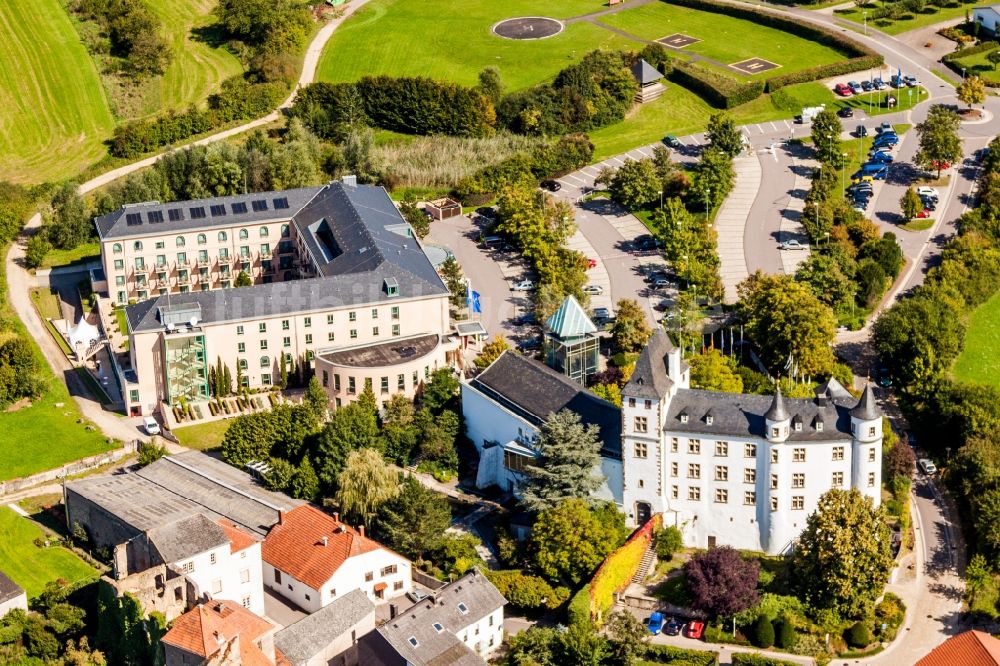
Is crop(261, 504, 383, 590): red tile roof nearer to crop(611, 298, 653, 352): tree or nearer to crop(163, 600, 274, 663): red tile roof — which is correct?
crop(163, 600, 274, 663): red tile roof

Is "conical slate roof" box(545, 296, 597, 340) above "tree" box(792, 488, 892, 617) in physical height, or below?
above

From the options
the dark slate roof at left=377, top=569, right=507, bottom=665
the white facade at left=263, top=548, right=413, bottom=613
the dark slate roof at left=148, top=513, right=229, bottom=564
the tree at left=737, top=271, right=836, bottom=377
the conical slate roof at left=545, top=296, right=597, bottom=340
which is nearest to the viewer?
the dark slate roof at left=377, top=569, right=507, bottom=665

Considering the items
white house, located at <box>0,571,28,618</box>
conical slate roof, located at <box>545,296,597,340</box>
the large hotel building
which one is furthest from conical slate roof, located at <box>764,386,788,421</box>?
white house, located at <box>0,571,28,618</box>

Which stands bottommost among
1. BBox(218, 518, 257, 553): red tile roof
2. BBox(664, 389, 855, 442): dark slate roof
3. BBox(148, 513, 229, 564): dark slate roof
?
BBox(218, 518, 257, 553): red tile roof

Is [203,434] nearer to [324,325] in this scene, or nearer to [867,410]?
[324,325]

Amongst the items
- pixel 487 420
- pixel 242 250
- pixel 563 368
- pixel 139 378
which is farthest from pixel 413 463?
pixel 242 250

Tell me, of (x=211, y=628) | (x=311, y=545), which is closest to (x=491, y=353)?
(x=311, y=545)

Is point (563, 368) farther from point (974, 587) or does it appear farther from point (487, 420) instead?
point (974, 587)
